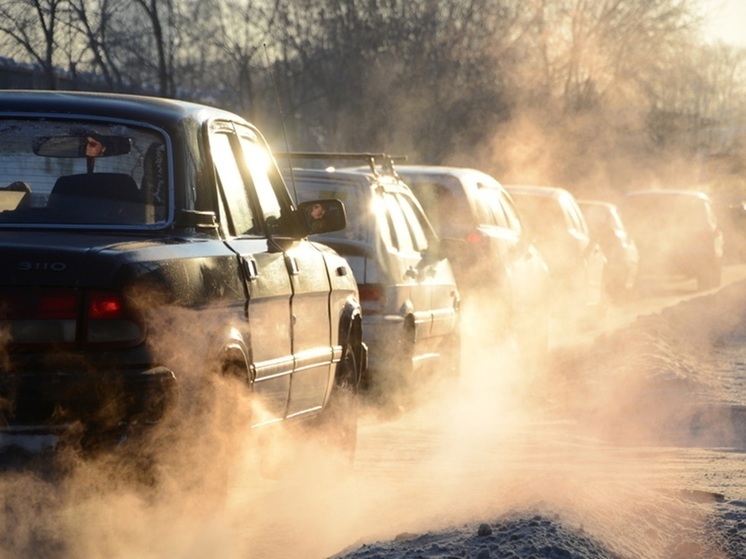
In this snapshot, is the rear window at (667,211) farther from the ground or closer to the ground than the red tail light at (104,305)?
closer to the ground

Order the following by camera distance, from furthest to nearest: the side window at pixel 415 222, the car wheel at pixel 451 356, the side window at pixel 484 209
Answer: the side window at pixel 484 209 < the car wheel at pixel 451 356 < the side window at pixel 415 222

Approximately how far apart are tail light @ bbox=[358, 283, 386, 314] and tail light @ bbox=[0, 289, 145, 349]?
210 inches

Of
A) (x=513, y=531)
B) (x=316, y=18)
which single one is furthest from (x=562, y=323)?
(x=316, y=18)

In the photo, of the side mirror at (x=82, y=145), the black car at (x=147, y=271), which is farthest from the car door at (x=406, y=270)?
the side mirror at (x=82, y=145)

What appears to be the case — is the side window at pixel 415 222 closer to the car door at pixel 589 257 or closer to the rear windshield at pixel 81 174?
the rear windshield at pixel 81 174

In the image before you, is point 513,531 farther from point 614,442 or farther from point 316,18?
point 316,18

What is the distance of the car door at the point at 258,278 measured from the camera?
6156 mm

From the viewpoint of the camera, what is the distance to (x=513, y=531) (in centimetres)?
580

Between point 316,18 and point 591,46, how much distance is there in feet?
55.8

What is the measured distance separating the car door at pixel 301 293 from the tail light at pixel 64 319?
1791 millimetres

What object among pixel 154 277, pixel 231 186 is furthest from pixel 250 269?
pixel 154 277

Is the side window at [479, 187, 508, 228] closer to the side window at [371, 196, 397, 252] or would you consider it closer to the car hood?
the side window at [371, 196, 397, 252]

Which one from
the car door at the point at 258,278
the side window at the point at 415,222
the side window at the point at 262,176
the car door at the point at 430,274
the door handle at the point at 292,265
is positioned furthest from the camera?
the side window at the point at 415,222

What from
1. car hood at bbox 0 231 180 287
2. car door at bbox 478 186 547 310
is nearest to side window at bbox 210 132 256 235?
car hood at bbox 0 231 180 287
